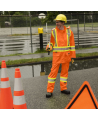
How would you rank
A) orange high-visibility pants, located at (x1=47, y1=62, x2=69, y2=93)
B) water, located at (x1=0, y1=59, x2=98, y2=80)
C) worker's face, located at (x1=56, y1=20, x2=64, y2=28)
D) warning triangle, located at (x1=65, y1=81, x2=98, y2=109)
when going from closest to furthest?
warning triangle, located at (x1=65, y1=81, x2=98, y2=109) < worker's face, located at (x1=56, y1=20, x2=64, y2=28) < orange high-visibility pants, located at (x1=47, y1=62, x2=69, y2=93) < water, located at (x1=0, y1=59, x2=98, y2=80)

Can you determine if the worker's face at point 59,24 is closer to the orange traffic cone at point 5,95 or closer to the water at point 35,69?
the orange traffic cone at point 5,95

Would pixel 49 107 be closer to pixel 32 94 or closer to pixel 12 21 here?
pixel 32 94

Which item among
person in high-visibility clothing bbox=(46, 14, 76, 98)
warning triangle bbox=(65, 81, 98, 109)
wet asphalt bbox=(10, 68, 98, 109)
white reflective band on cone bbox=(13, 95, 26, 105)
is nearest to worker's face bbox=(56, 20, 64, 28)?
person in high-visibility clothing bbox=(46, 14, 76, 98)

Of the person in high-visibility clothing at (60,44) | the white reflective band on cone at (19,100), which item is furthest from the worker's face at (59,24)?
the white reflective band on cone at (19,100)

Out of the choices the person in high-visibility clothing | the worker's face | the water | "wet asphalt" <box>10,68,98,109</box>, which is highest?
the worker's face

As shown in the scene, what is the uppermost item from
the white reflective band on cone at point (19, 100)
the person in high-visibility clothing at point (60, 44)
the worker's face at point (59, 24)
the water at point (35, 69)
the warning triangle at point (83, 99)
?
the worker's face at point (59, 24)

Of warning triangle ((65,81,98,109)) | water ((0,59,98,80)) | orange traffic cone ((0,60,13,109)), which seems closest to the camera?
warning triangle ((65,81,98,109))

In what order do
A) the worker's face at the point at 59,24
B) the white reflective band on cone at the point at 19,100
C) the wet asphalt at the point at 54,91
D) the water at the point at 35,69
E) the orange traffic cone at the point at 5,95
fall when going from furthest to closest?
the water at the point at 35,69 → the worker's face at the point at 59,24 → the wet asphalt at the point at 54,91 → the orange traffic cone at the point at 5,95 → the white reflective band on cone at the point at 19,100

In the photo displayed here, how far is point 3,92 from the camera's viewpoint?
4.43m

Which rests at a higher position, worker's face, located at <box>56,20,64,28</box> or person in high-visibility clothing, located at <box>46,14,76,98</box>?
worker's face, located at <box>56,20,64,28</box>

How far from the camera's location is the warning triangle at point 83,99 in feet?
10.3

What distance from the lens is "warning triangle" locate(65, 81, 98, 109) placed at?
3152 millimetres

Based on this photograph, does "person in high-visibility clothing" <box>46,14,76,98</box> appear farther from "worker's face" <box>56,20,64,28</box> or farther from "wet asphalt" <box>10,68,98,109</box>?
"wet asphalt" <box>10,68,98,109</box>

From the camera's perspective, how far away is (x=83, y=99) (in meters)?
3.19
